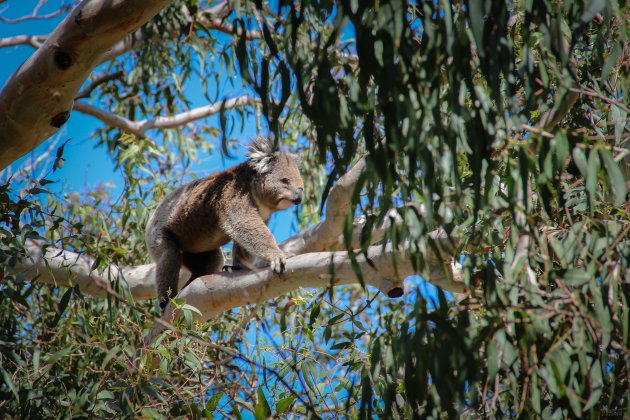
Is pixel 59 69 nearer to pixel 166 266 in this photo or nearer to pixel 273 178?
pixel 166 266

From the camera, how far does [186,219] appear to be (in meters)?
4.51

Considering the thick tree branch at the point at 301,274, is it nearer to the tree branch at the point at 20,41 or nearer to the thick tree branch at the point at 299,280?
the thick tree branch at the point at 299,280

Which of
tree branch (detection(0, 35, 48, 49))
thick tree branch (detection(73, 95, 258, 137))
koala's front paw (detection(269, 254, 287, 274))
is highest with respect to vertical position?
tree branch (detection(0, 35, 48, 49))

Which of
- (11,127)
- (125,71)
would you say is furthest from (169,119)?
(11,127)

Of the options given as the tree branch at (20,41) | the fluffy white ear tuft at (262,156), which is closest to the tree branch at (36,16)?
the tree branch at (20,41)

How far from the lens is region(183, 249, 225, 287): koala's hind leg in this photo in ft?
16.2

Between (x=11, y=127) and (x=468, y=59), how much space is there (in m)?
2.15

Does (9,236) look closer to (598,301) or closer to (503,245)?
(503,245)

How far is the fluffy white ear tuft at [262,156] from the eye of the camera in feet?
15.4

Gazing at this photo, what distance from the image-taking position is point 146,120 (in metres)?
6.70

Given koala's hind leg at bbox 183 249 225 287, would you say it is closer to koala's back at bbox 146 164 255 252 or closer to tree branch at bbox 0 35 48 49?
koala's back at bbox 146 164 255 252

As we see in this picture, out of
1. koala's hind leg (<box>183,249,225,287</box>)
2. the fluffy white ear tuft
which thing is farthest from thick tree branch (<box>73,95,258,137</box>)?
koala's hind leg (<box>183,249,225,287</box>)

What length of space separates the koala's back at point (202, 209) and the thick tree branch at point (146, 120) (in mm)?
1414

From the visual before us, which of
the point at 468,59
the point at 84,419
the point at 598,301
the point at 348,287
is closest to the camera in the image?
the point at 598,301
